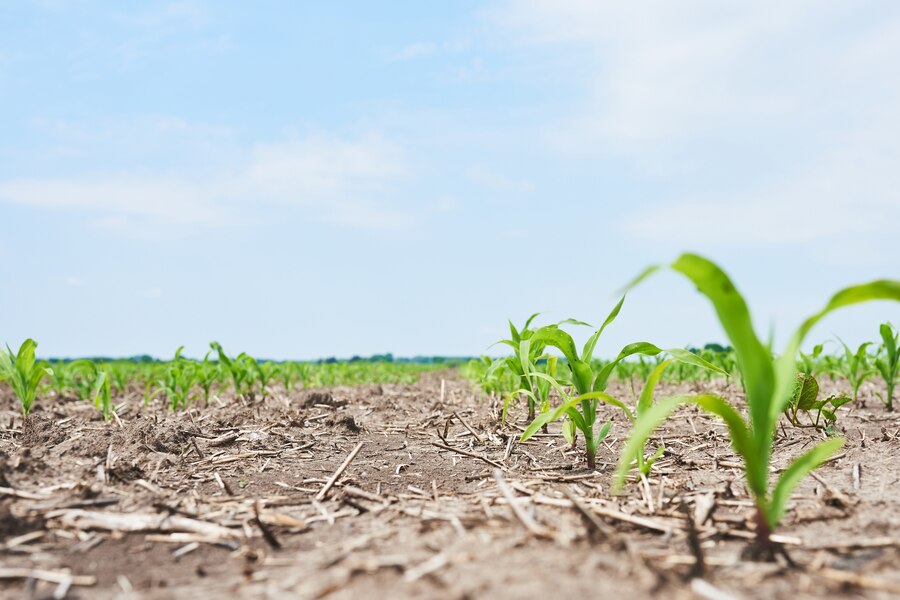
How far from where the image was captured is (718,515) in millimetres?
2328

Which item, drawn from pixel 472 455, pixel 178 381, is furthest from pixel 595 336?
pixel 178 381

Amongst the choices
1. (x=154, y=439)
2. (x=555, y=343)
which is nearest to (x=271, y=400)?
(x=154, y=439)

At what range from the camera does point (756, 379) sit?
1863 millimetres

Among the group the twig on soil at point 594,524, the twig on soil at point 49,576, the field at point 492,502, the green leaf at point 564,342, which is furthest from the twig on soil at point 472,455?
the twig on soil at point 49,576

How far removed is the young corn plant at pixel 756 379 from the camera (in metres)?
1.74

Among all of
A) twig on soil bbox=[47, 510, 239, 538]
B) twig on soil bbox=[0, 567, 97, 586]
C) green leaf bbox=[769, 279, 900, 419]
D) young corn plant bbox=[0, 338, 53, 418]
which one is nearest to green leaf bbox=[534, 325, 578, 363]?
green leaf bbox=[769, 279, 900, 419]

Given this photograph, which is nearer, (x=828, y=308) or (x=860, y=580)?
(x=860, y=580)

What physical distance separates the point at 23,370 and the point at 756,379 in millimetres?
4577

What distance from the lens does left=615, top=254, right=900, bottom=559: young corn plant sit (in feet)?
5.71

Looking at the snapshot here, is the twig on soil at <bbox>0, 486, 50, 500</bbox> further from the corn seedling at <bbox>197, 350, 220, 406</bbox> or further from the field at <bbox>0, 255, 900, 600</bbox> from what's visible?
the corn seedling at <bbox>197, 350, 220, 406</bbox>

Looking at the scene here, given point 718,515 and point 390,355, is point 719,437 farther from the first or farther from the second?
point 390,355

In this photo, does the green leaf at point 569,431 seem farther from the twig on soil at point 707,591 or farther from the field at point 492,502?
the twig on soil at point 707,591

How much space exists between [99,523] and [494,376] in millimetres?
3759

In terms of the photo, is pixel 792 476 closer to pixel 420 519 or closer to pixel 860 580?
pixel 860 580
